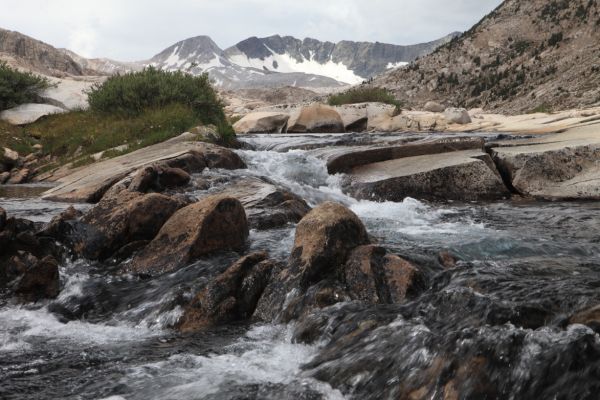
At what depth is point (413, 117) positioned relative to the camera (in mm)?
26078

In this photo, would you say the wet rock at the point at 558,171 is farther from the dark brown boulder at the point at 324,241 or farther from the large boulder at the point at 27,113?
the large boulder at the point at 27,113

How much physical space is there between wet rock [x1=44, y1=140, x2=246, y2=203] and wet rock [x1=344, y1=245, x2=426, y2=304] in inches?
248

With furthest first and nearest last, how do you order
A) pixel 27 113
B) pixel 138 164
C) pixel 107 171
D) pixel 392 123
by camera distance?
pixel 392 123, pixel 27 113, pixel 107 171, pixel 138 164

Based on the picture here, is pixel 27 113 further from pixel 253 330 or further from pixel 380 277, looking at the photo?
pixel 380 277

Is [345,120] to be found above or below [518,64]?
below

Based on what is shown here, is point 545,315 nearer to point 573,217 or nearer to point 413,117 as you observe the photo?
point 573,217

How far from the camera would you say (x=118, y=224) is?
266 inches

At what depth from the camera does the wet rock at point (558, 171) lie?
986 centimetres

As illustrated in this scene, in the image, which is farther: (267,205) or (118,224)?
(267,205)

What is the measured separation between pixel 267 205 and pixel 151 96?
10.6 metres

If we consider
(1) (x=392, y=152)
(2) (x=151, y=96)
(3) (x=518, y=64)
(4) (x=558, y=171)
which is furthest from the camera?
(3) (x=518, y=64)

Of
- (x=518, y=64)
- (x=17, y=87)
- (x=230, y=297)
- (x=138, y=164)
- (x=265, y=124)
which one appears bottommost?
(x=230, y=297)

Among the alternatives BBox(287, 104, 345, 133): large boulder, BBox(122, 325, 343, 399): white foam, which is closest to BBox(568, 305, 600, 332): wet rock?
BBox(122, 325, 343, 399): white foam

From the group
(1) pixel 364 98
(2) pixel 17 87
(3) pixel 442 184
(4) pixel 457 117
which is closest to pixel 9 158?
(2) pixel 17 87
